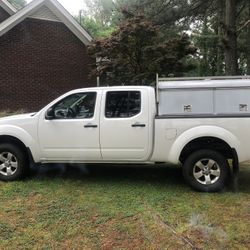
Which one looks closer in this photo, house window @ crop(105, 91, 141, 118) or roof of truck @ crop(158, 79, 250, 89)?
roof of truck @ crop(158, 79, 250, 89)

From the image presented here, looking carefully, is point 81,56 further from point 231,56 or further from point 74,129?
point 74,129

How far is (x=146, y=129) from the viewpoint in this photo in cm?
712

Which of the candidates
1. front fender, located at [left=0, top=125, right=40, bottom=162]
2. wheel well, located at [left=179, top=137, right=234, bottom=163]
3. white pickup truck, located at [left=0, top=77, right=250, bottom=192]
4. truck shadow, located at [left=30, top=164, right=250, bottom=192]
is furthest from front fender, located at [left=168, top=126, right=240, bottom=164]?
front fender, located at [left=0, top=125, right=40, bottom=162]

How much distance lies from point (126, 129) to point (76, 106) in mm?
1034

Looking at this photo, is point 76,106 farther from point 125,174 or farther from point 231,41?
point 231,41

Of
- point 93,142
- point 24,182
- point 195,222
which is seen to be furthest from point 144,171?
point 195,222

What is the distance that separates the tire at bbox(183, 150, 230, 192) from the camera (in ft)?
22.9

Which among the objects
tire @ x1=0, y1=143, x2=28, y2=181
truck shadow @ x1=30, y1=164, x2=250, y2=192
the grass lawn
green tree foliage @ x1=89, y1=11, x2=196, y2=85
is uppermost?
green tree foliage @ x1=89, y1=11, x2=196, y2=85

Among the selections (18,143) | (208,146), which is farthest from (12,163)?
(208,146)

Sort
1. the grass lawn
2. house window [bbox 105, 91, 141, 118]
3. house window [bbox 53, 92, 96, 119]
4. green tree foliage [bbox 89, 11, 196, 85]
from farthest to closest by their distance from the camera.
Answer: green tree foliage [bbox 89, 11, 196, 85]
house window [bbox 53, 92, 96, 119]
house window [bbox 105, 91, 141, 118]
the grass lawn

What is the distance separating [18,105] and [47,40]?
3.28m

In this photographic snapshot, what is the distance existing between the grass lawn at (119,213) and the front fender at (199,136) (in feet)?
2.24

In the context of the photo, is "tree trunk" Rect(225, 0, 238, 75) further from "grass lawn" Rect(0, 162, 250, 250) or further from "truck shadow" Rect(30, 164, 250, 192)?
"grass lawn" Rect(0, 162, 250, 250)

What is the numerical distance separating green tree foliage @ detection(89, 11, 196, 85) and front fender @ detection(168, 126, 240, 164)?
358 inches
